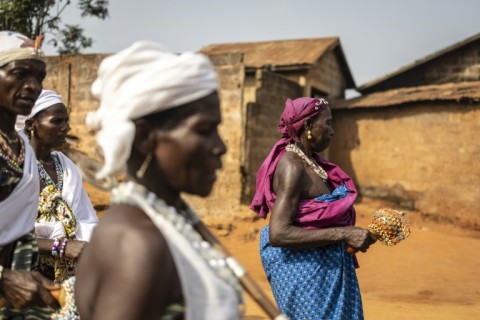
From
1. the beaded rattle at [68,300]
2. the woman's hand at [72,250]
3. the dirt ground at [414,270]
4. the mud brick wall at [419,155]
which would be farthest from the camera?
the mud brick wall at [419,155]

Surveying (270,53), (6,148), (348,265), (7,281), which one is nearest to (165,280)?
(7,281)

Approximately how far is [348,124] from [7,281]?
565 inches

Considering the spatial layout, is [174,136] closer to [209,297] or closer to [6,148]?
[209,297]

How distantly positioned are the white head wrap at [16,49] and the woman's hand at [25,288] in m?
1.02

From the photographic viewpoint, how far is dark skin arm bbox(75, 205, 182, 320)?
1.44 m

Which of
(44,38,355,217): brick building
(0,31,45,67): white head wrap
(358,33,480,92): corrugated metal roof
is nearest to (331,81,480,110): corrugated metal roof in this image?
(44,38,355,217): brick building

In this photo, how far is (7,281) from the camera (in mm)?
2416

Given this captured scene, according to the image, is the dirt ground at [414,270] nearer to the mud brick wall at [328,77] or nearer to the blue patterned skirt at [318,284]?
the blue patterned skirt at [318,284]

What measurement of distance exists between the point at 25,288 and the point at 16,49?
3.85 ft

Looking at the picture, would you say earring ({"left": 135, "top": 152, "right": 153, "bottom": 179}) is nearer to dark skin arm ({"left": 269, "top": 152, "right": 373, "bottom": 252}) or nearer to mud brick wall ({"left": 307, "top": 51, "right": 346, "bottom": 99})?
dark skin arm ({"left": 269, "top": 152, "right": 373, "bottom": 252})

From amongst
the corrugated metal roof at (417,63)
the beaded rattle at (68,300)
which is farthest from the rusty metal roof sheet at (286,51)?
the beaded rattle at (68,300)

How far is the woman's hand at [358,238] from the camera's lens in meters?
3.55

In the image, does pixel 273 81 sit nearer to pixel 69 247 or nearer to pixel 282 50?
pixel 282 50

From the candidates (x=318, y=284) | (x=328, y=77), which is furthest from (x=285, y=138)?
(x=328, y=77)
